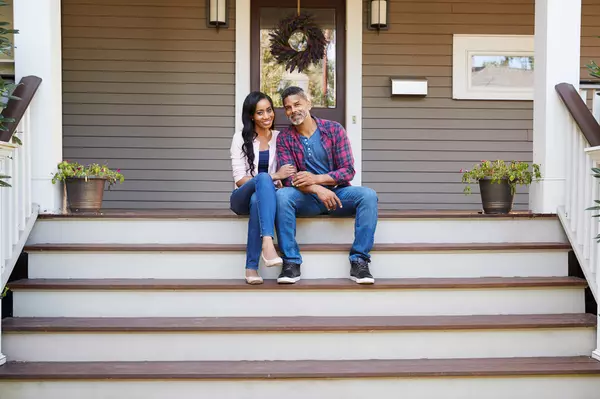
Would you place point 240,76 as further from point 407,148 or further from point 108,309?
point 108,309

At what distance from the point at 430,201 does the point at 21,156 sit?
3172 millimetres

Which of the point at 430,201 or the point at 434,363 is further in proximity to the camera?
the point at 430,201

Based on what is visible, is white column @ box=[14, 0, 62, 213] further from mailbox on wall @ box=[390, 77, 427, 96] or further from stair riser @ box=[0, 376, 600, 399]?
mailbox on wall @ box=[390, 77, 427, 96]

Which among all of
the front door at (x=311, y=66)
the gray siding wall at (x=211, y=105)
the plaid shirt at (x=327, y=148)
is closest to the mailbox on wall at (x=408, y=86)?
the gray siding wall at (x=211, y=105)

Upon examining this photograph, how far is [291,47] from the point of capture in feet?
17.2

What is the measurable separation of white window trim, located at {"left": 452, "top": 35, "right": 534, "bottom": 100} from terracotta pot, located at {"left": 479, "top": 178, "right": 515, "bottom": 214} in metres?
1.79

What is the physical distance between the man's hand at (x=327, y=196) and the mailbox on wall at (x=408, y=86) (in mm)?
2145

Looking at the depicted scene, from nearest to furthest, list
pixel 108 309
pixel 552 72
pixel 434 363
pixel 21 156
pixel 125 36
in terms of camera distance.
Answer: pixel 434 363 → pixel 108 309 → pixel 21 156 → pixel 552 72 → pixel 125 36

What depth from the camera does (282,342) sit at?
2.94 metres

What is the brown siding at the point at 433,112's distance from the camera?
17.3 ft

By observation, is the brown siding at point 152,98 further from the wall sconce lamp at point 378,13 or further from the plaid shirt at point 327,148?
the plaid shirt at point 327,148

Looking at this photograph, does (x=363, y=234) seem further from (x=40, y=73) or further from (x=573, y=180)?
(x=40, y=73)

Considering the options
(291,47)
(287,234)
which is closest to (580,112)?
(287,234)

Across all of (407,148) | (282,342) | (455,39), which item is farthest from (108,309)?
(455,39)
